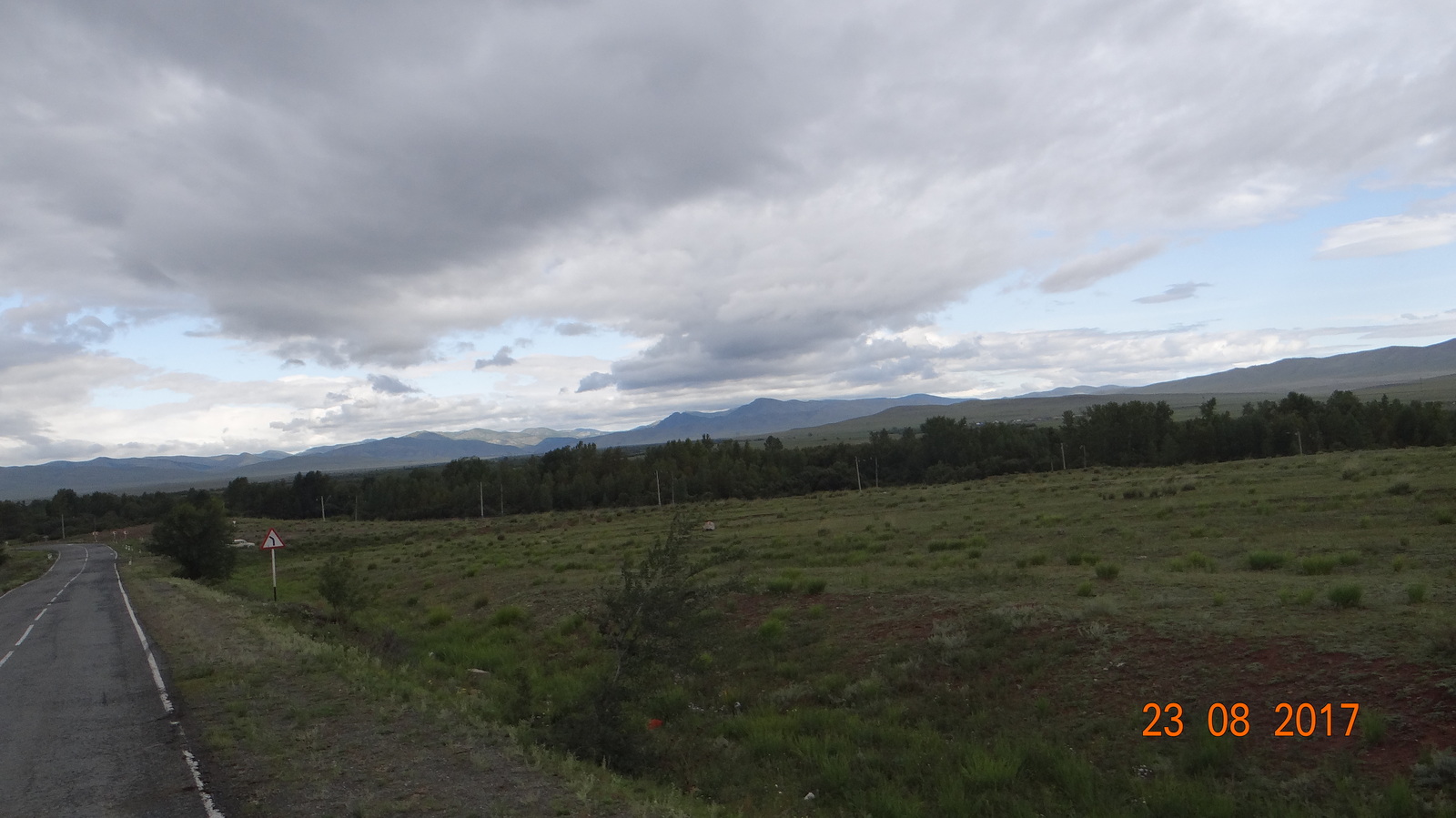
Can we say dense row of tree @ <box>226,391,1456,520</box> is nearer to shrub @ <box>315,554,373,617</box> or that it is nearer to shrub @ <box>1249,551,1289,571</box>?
shrub @ <box>315,554,373,617</box>

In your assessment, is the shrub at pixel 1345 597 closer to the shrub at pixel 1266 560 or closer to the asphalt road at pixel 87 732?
the shrub at pixel 1266 560

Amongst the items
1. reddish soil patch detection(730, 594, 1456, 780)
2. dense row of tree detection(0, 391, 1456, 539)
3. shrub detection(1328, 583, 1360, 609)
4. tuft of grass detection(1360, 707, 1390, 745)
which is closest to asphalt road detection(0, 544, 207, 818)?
reddish soil patch detection(730, 594, 1456, 780)

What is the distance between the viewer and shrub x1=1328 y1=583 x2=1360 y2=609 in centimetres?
1131

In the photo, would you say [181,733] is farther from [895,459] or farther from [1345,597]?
[895,459]

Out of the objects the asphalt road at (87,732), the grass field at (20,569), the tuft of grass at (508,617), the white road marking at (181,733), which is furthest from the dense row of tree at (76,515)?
the tuft of grass at (508,617)

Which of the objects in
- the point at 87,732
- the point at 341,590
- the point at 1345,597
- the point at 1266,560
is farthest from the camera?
the point at 341,590

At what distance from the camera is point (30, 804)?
24.7 feet

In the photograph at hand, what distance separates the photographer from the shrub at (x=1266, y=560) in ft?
51.8

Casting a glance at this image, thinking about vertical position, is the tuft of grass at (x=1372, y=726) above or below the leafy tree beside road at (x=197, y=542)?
below

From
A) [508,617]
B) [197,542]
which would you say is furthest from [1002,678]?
[197,542]
